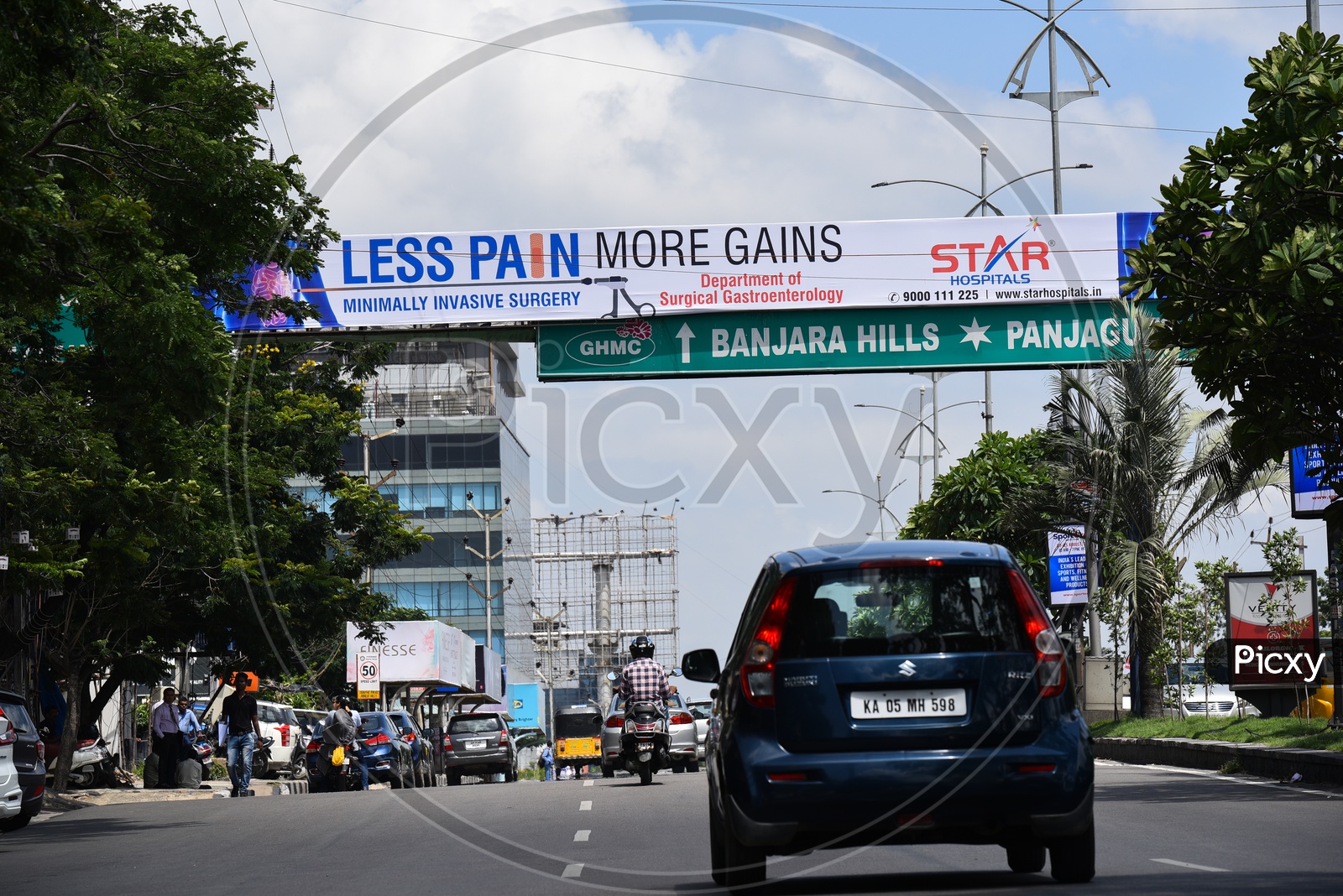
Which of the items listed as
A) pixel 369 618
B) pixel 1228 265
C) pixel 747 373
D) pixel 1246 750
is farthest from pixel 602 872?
pixel 369 618

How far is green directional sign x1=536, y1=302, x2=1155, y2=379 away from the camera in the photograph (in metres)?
27.7

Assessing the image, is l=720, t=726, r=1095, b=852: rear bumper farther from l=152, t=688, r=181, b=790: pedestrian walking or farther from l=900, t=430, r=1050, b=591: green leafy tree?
l=900, t=430, r=1050, b=591: green leafy tree

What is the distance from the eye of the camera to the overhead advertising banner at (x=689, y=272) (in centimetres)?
2798

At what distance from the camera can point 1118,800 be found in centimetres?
1691

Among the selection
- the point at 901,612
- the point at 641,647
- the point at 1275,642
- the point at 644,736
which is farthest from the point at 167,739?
the point at 901,612

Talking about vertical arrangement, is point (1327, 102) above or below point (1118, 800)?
above

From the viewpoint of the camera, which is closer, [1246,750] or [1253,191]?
[1253,191]

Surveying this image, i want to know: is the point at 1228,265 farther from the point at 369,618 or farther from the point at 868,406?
the point at 868,406

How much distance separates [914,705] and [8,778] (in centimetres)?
1229

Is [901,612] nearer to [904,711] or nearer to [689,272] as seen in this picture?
[904,711]

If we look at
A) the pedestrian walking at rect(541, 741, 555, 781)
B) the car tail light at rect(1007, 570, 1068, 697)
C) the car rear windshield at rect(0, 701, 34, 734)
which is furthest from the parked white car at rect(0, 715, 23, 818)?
the pedestrian walking at rect(541, 741, 555, 781)

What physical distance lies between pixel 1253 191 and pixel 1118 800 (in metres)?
5.67

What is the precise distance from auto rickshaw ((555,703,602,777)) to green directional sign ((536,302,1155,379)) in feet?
106

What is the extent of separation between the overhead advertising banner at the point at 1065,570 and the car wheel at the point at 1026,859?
27.9 metres
